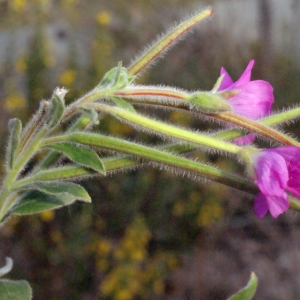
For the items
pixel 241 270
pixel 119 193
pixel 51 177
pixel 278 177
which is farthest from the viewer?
pixel 241 270

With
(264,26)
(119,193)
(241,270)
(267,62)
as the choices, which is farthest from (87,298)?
(264,26)

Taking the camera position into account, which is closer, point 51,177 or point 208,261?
point 51,177

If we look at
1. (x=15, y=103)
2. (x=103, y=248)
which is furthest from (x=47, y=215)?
(x=15, y=103)

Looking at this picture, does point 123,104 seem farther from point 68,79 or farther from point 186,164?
point 68,79

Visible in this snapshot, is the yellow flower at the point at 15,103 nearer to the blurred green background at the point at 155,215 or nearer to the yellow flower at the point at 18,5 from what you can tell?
the blurred green background at the point at 155,215

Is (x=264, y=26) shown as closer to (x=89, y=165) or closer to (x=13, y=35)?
(x=13, y=35)

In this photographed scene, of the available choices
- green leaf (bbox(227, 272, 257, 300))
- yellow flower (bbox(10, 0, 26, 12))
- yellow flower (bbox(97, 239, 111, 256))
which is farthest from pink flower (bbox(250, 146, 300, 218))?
yellow flower (bbox(10, 0, 26, 12))

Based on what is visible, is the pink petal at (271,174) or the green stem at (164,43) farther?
the green stem at (164,43)

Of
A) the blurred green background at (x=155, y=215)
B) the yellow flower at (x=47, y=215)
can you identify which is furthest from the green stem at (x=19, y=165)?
the yellow flower at (x=47, y=215)
